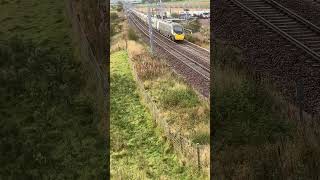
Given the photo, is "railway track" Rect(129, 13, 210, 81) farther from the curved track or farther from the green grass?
the green grass

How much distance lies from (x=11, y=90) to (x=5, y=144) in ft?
10.3

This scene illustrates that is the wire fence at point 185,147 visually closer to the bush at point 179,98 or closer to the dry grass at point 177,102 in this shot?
the dry grass at point 177,102

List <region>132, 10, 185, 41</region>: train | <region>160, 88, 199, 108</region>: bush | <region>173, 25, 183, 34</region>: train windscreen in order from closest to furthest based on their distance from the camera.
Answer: <region>160, 88, 199, 108</region>: bush → <region>132, 10, 185, 41</region>: train → <region>173, 25, 183, 34</region>: train windscreen

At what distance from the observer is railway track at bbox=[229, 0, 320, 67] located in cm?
1634

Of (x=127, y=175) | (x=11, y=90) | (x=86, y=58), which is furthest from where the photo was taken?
(x=86, y=58)

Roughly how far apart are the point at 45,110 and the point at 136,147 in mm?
3381

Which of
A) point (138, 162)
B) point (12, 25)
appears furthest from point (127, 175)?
point (12, 25)

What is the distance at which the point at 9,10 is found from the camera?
20250mm

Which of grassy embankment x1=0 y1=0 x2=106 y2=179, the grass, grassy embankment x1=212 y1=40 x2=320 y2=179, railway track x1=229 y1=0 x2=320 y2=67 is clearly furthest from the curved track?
grassy embankment x1=0 y1=0 x2=106 y2=179

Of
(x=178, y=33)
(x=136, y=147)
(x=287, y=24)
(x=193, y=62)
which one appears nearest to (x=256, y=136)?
(x=136, y=147)

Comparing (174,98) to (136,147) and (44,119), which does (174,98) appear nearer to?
(136,147)

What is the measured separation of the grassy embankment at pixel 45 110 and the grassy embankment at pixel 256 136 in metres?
3.73

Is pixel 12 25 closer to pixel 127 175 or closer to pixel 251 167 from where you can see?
pixel 127 175

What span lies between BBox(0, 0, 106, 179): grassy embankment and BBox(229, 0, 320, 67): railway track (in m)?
8.66
